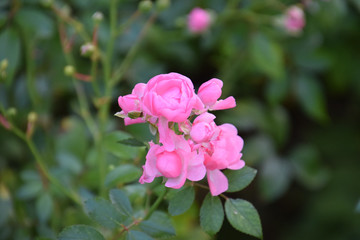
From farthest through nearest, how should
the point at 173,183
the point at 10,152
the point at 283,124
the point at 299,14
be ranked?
the point at 283,124 → the point at 10,152 → the point at 299,14 → the point at 173,183

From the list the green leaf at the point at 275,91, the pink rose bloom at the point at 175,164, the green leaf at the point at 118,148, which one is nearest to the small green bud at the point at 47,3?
the green leaf at the point at 118,148

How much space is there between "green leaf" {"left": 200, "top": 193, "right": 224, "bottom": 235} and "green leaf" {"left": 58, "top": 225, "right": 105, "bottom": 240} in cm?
→ 17

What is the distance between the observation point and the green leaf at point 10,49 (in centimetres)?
111

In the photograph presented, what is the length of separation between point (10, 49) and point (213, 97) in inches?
27.8

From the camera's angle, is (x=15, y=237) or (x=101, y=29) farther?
(x=101, y=29)

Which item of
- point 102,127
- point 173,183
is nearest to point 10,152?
point 102,127

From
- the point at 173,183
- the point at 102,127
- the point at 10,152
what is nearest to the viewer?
the point at 173,183

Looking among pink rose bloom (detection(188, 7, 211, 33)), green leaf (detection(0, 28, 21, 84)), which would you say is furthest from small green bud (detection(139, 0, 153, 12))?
pink rose bloom (detection(188, 7, 211, 33))

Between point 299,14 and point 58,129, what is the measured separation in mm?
930

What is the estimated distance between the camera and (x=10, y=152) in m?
1.56

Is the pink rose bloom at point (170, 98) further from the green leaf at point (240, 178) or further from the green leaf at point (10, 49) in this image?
the green leaf at point (10, 49)

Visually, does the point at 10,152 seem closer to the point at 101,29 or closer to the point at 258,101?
the point at 101,29

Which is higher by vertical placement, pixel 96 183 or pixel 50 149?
pixel 96 183

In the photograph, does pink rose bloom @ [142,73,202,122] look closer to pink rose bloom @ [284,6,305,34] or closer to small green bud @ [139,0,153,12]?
small green bud @ [139,0,153,12]
